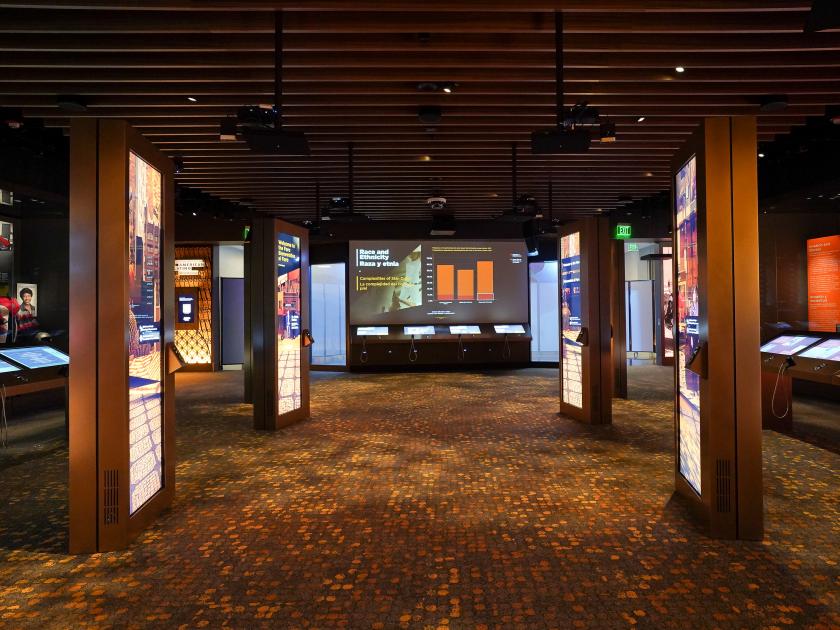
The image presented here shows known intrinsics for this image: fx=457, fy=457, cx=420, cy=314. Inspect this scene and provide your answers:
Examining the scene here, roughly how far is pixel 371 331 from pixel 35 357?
6.94m

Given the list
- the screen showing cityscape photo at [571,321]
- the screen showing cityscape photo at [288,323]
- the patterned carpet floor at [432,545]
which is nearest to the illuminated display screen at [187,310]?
the screen showing cityscape photo at [288,323]

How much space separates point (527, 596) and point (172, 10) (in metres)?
4.95

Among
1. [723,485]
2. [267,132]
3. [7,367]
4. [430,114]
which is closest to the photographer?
[723,485]

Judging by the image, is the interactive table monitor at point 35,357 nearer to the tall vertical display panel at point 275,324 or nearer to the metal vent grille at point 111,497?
the tall vertical display panel at point 275,324

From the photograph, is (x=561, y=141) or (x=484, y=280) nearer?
(x=561, y=141)

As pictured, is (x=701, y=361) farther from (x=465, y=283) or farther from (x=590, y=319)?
(x=465, y=283)

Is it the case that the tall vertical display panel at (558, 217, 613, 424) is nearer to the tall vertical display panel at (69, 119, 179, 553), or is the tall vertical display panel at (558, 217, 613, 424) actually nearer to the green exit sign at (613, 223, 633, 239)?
the green exit sign at (613, 223, 633, 239)

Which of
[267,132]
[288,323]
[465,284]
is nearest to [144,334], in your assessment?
[267,132]

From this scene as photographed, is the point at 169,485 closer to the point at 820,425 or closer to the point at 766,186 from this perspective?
the point at 820,425

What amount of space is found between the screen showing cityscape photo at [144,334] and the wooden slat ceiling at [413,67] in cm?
163

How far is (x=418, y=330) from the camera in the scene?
11656 mm

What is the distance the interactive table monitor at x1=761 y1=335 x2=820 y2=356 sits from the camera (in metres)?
5.74

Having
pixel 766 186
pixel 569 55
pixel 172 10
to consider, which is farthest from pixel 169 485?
pixel 766 186

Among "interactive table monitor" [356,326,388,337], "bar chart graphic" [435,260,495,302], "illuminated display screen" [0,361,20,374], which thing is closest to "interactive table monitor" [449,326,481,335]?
"bar chart graphic" [435,260,495,302]
